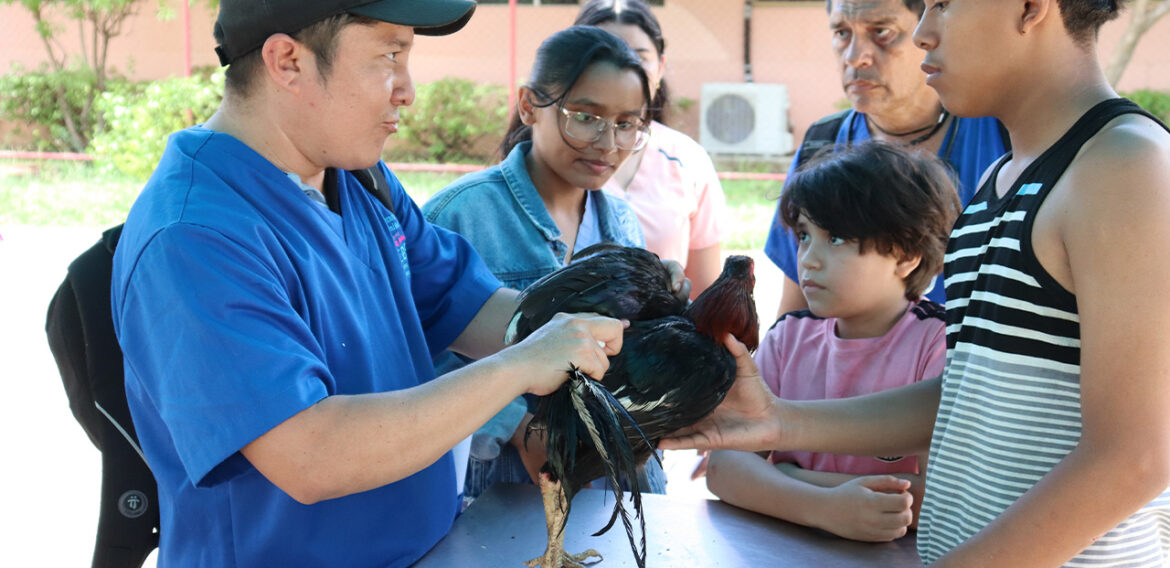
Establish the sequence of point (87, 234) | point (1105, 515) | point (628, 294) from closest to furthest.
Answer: point (1105, 515), point (628, 294), point (87, 234)

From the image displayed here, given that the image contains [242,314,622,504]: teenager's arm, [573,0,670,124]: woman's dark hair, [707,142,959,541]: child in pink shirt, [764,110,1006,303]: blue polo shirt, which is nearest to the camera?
[242,314,622,504]: teenager's arm

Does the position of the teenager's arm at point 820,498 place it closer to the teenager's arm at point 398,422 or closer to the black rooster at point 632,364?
the black rooster at point 632,364

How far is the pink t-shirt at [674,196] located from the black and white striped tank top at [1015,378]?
6.25 feet

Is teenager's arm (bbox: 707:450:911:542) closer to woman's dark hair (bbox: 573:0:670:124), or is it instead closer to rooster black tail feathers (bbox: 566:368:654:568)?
rooster black tail feathers (bbox: 566:368:654:568)

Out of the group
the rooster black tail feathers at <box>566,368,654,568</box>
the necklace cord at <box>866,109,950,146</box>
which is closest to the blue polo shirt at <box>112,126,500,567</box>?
the rooster black tail feathers at <box>566,368,654,568</box>

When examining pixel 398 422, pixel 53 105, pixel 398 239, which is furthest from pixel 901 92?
pixel 53 105

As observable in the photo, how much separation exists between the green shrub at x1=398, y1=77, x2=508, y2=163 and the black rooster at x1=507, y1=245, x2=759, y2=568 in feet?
43.7

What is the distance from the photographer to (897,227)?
8.54 ft

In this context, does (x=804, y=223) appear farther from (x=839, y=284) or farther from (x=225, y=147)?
(x=225, y=147)

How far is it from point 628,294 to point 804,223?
2.76 feet

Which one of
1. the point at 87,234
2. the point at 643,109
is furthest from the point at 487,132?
the point at 643,109

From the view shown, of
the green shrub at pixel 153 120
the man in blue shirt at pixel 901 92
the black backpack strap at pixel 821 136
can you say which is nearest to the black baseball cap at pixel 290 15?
the man in blue shirt at pixel 901 92

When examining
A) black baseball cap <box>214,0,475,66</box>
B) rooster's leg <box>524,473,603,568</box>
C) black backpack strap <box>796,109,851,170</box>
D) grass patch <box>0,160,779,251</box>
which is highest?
black baseball cap <box>214,0,475,66</box>

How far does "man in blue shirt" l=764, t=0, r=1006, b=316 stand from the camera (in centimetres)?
308
